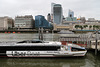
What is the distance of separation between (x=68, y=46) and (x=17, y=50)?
29.1 feet

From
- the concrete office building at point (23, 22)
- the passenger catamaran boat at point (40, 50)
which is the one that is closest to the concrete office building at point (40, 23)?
the concrete office building at point (23, 22)

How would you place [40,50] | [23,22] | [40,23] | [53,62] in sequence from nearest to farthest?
[53,62]
[40,50]
[23,22]
[40,23]

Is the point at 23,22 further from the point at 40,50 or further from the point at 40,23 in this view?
the point at 40,50

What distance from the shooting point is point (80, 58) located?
17297mm

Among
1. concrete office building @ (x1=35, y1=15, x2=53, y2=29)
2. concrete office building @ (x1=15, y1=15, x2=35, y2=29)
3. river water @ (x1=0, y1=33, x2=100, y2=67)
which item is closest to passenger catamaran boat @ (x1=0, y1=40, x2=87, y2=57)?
river water @ (x1=0, y1=33, x2=100, y2=67)

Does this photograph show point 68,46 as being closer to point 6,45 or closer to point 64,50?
point 64,50

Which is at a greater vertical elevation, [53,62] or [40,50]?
[40,50]

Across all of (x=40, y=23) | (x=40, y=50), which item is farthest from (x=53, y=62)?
(x=40, y=23)

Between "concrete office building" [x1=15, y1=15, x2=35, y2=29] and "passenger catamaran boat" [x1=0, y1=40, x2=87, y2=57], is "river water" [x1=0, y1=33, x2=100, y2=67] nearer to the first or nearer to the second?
"passenger catamaran boat" [x1=0, y1=40, x2=87, y2=57]

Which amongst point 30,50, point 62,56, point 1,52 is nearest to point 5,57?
point 1,52

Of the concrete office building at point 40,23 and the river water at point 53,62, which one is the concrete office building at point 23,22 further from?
the river water at point 53,62

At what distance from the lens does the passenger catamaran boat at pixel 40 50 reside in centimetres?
1668

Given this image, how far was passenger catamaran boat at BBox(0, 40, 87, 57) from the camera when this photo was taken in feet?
54.7

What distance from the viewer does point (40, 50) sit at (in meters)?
16.9
